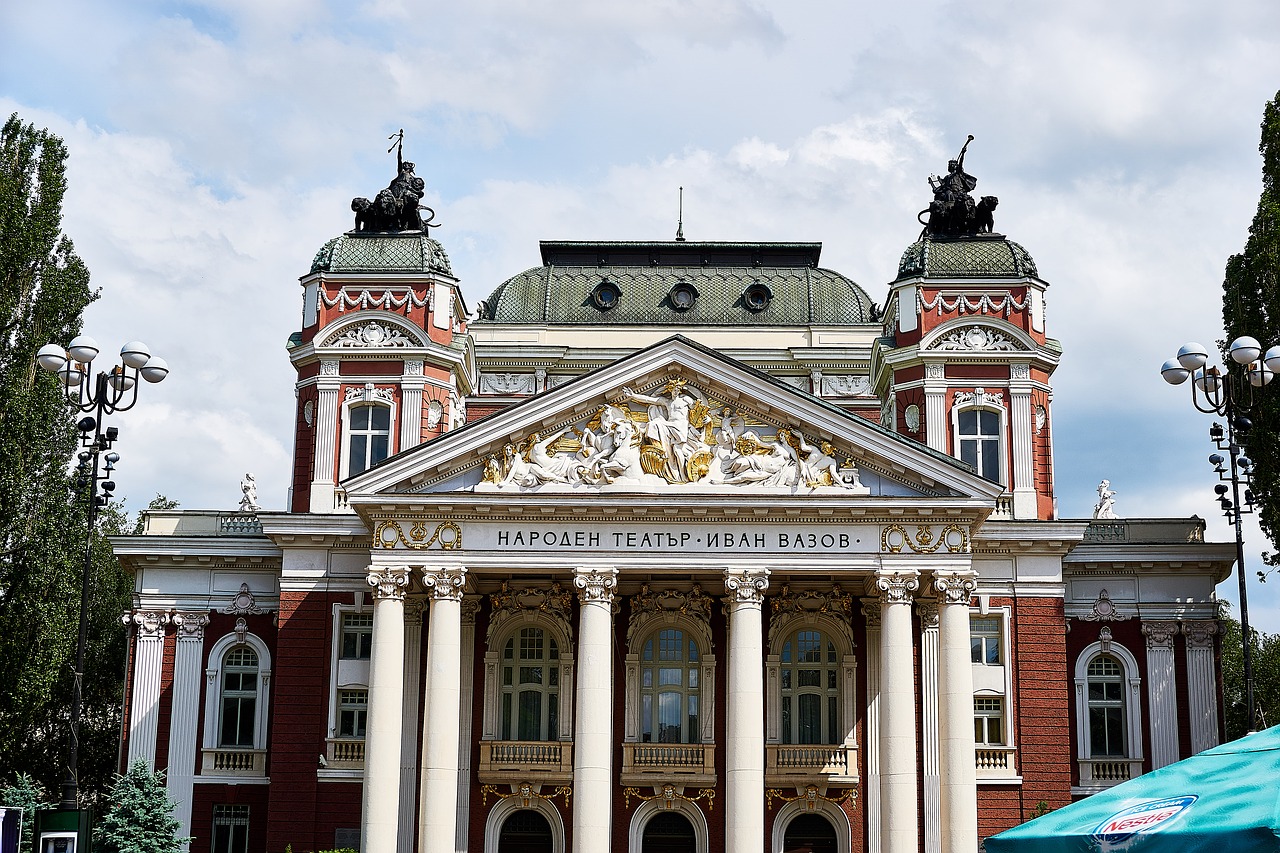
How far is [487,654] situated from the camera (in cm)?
4300

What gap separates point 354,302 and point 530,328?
8.19 m

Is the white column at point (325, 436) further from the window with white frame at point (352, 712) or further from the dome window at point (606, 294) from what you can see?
the dome window at point (606, 294)

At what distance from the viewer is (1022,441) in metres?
45.3

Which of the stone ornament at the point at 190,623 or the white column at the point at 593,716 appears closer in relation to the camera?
the white column at the point at 593,716

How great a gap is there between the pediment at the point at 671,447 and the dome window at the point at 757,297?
15210 mm

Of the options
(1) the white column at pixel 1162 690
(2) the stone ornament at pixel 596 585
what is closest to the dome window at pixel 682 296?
(2) the stone ornament at pixel 596 585

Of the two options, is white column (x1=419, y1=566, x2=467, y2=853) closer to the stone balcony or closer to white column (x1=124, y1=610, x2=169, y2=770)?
the stone balcony

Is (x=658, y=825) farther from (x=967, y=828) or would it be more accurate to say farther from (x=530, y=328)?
(x=530, y=328)

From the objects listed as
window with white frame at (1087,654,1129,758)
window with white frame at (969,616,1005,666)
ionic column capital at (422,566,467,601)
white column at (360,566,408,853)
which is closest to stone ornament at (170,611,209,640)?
white column at (360,566,408,853)

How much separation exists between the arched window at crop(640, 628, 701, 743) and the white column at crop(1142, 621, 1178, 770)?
1379 centimetres

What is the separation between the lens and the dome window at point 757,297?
180 ft

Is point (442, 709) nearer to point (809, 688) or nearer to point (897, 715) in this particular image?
point (809, 688)

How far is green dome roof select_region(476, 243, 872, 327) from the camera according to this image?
54.6 metres

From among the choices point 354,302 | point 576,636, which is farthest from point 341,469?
point 576,636
